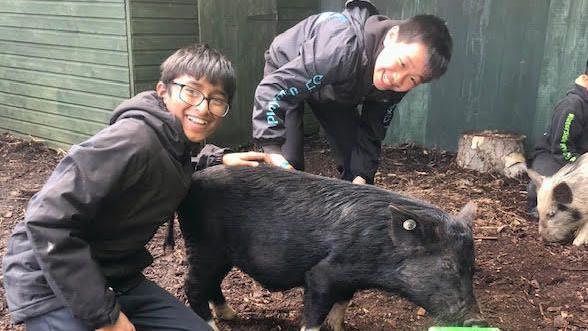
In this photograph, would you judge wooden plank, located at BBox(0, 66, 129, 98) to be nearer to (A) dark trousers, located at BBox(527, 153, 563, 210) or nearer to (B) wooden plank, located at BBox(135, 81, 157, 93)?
(B) wooden plank, located at BBox(135, 81, 157, 93)

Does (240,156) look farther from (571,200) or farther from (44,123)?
(44,123)

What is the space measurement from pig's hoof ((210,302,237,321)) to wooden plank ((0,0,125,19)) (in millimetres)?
3807

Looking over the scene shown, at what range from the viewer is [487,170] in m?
6.84

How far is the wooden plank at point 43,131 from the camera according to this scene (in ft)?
22.7

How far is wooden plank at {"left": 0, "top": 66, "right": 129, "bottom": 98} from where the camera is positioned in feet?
20.5

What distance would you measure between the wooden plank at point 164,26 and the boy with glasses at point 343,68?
8.38 ft

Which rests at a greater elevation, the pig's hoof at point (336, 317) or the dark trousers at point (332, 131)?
the dark trousers at point (332, 131)

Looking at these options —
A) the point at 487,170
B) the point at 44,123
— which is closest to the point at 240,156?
the point at 487,170

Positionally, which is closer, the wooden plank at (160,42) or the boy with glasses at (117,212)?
the boy with glasses at (117,212)

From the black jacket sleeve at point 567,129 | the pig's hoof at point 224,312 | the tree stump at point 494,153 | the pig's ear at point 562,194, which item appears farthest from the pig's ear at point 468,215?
the tree stump at point 494,153

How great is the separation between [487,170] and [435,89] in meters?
1.48

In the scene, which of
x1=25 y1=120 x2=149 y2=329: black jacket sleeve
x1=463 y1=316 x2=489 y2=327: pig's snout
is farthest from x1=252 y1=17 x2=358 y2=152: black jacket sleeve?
x1=463 y1=316 x2=489 y2=327: pig's snout

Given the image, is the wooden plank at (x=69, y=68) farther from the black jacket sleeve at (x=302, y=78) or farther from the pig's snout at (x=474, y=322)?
the pig's snout at (x=474, y=322)

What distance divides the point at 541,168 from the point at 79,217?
17.3ft
